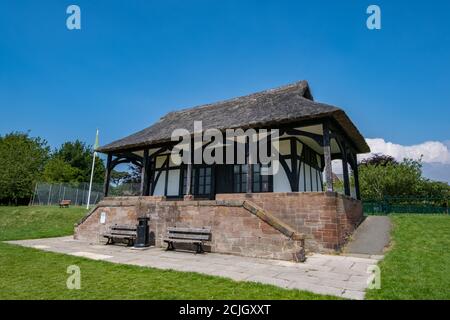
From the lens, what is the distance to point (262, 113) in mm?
10164

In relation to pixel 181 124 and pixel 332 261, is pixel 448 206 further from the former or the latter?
pixel 181 124

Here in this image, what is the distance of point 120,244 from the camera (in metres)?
9.87

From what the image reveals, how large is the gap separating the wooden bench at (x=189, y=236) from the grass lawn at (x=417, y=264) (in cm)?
470

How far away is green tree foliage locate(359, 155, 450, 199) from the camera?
65.4 feet

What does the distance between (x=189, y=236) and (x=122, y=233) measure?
9.73 feet

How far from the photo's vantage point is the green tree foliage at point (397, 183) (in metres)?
19.9

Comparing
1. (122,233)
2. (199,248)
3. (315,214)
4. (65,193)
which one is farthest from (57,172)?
(315,214)

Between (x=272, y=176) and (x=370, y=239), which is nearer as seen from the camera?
(x=370, y=239)

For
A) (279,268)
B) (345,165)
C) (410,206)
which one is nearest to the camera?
(279,268)

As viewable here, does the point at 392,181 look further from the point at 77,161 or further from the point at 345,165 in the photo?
the point at 77,161

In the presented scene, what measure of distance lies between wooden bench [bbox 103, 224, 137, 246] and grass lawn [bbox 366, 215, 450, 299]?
778 cm

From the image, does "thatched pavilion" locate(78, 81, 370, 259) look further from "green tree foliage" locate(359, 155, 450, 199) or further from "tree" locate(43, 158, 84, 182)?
"tree" locate(43, 158, 84, 182)

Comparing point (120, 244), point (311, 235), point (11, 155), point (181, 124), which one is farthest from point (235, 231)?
point (11, 155)

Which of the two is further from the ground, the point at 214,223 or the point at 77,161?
the point at 77,161
